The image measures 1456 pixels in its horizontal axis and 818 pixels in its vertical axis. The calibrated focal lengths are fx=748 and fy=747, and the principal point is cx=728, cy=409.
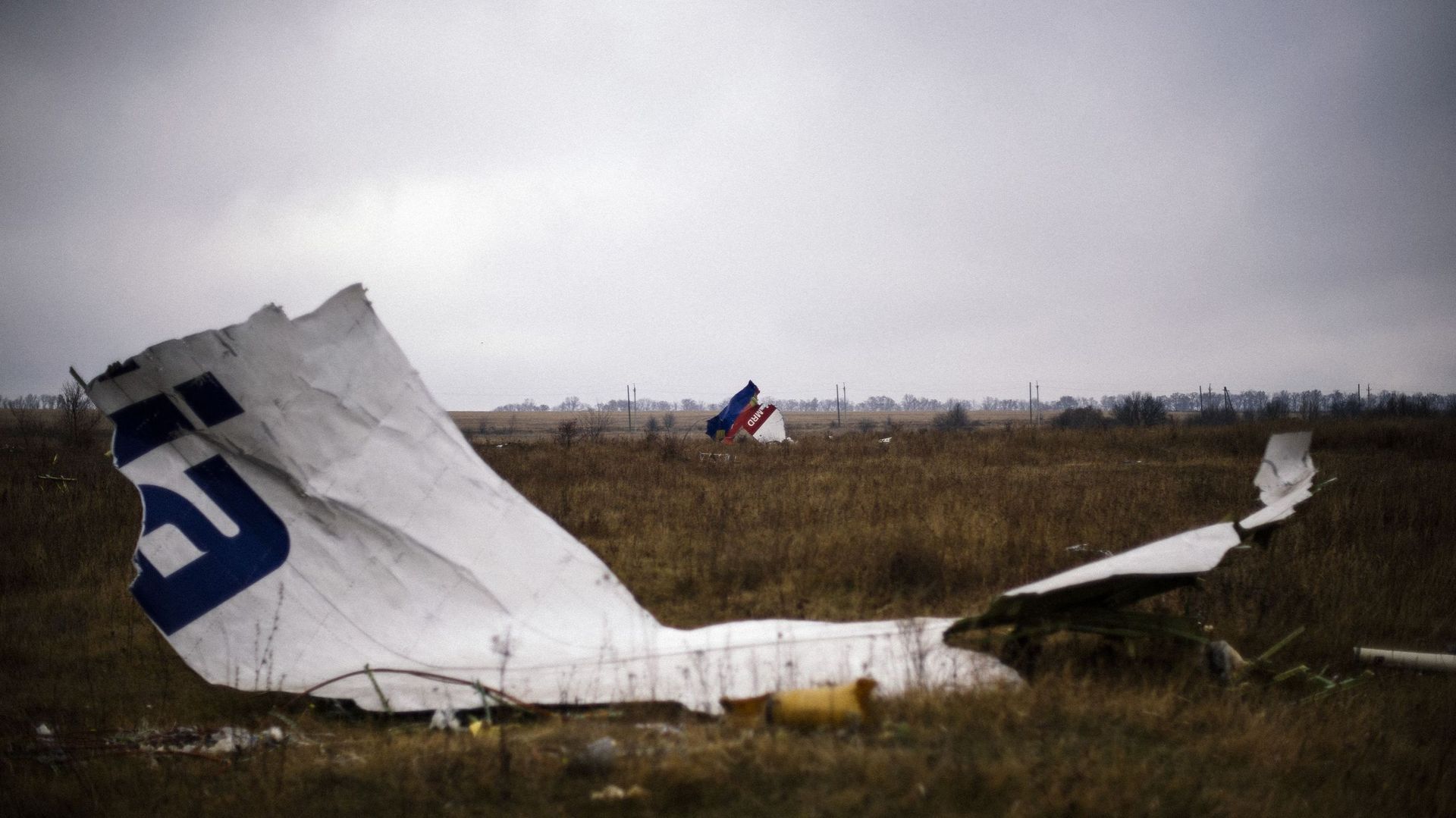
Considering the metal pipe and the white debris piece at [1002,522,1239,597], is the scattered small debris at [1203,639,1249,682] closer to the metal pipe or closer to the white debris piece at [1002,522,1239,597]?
the white debris piece at [1002,522,1239,597]

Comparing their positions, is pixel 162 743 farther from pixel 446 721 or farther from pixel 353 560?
pixel 446 721

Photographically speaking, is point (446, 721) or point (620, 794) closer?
point (620, 794)

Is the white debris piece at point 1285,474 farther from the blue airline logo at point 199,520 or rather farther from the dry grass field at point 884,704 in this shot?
the blue airline logo at point 199,520

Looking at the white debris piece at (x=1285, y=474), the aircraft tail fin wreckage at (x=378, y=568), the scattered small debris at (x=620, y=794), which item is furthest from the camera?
the white debris piece at (x=1285, y=474)

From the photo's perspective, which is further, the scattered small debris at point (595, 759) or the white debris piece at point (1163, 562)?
the white debris piece at point (1163, 562)

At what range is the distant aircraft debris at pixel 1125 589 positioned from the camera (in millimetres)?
3943

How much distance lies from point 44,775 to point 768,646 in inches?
139

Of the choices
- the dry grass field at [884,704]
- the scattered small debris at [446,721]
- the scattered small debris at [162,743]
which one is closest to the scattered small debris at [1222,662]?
the dry grass field at [884,704]

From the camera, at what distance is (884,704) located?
141 inches

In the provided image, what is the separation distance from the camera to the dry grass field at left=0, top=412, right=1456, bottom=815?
3047 millimetres

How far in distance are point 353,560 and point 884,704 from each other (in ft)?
10.4

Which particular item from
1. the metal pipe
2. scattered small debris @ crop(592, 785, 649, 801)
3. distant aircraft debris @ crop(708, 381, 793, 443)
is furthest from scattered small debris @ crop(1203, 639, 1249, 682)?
distant aircraft debris @ crop(708, 381, 793, 443)

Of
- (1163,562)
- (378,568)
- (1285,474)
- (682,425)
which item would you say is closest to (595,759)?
(378,568)

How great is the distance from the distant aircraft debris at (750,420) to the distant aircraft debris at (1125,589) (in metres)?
18.7
